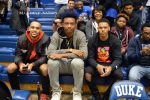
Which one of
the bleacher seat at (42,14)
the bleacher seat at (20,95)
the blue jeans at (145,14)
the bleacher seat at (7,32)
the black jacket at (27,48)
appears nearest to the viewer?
the bleacher seat at (20,95)

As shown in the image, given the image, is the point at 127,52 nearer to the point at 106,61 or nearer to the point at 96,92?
the point at 106,61

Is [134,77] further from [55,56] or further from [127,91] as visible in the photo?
[55,56]

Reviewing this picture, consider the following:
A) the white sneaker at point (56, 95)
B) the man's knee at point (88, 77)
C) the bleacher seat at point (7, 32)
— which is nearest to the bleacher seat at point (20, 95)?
the white sneaker at point (56, 95)

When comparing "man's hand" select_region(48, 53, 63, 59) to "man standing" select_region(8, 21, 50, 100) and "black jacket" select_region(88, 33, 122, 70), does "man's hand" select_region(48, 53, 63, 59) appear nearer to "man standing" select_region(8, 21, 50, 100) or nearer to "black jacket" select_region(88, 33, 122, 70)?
"man standing" select_region(8, 21, 50, 100)

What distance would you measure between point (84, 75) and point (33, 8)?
159 inches

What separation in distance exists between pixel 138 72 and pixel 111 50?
1.39 ft

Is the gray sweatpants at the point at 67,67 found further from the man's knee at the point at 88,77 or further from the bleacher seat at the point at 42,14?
the bleacher seat at the point at 42,14

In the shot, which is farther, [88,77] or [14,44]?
[14,44]

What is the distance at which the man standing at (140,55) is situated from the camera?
3863mm

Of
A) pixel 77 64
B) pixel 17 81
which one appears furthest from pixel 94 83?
pixel 17 81

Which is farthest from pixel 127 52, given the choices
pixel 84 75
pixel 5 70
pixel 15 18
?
pixel 15 18

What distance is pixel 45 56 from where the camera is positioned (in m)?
4.01

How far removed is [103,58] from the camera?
3.95 metres

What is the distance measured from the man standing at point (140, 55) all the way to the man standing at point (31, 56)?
1.06 m
